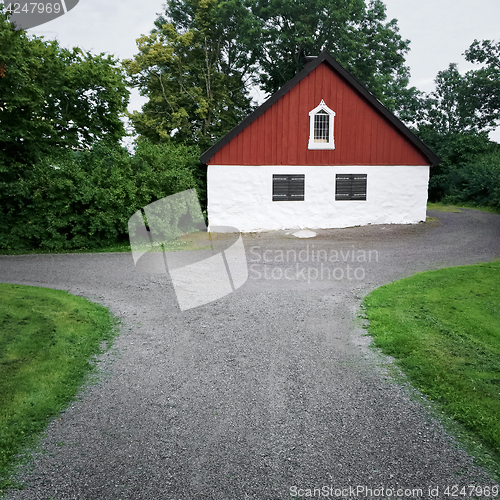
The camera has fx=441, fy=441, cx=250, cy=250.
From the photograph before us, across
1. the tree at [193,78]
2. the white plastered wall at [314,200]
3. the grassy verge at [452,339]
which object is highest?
the tree at [193,78]

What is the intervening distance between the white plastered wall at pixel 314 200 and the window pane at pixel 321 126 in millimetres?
1296

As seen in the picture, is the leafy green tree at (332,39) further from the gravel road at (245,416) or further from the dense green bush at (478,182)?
the gravel road at (245,416)

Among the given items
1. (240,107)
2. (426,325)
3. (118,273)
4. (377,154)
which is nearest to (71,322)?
(118,273)

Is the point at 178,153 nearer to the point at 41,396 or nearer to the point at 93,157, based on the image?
the point at 93,157

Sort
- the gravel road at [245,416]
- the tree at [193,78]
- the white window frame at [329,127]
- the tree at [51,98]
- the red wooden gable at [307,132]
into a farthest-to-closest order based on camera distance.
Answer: the tree at [193,78] → the white window frame at [329,127] → the red wooden gable at [307,132] → the tree at [51,98] → the gravel road at [245,416]

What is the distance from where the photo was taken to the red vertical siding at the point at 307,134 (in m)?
19.0

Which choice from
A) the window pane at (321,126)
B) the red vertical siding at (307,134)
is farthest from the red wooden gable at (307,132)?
the window pane at (321,126)

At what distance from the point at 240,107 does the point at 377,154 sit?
16.1m

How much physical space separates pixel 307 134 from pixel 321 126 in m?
0.78

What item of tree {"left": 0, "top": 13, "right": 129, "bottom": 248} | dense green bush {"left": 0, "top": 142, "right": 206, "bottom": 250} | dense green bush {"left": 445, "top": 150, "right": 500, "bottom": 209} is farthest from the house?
dense green bush {"left": 445, "top": 150, "right": 500, "bottom": 209}

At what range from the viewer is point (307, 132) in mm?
19391

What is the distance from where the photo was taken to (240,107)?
33219 mm

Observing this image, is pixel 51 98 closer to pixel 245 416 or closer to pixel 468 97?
pixel 245 416

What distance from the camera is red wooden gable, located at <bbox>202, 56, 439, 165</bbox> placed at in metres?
19.0
